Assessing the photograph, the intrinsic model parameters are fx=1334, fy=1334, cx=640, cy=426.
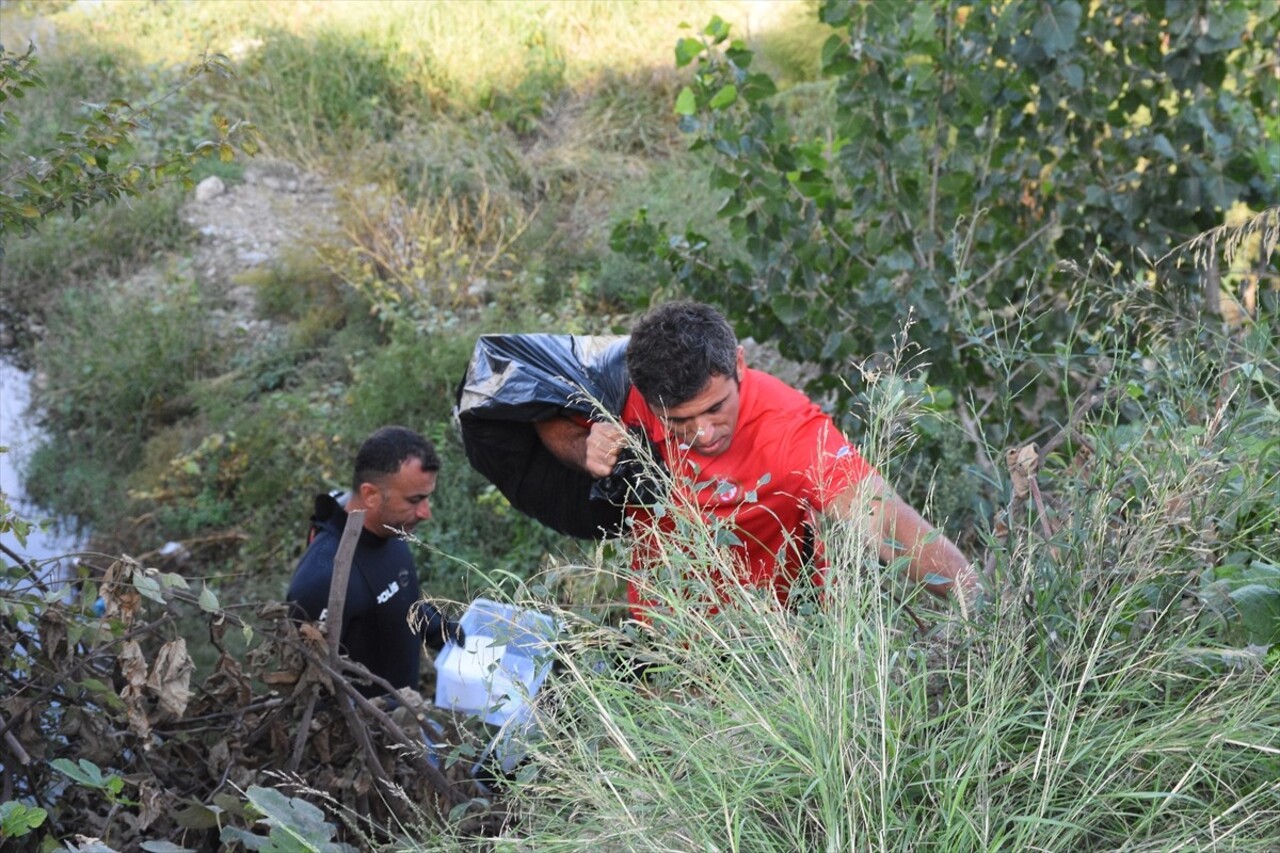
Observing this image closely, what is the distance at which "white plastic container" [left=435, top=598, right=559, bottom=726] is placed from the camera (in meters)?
1.92

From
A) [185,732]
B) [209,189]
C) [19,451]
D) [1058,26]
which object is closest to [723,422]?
[185,732]

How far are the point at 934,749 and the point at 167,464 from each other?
733 cm

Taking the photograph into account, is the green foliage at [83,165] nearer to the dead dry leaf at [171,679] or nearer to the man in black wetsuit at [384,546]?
the dead dry leaf at [171,679]

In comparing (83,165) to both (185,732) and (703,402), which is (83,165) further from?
(703,402)

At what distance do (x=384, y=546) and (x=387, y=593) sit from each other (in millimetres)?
181

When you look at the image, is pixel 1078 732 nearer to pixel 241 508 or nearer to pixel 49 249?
pixel 241 508

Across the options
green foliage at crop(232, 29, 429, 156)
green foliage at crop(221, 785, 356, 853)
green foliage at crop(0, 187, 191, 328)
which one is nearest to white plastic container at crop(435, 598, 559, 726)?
green foliage at crop(221, 785, 356, 853)

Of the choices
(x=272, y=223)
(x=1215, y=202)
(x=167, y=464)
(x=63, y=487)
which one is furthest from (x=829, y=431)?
(x=272, y=223)

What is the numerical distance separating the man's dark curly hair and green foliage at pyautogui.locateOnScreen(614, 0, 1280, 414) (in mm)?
1524

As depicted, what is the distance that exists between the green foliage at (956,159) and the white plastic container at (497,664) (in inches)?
70.2

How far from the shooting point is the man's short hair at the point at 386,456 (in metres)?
4.44

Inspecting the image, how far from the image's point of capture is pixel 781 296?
4.82 m

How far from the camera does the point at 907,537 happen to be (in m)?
2.55

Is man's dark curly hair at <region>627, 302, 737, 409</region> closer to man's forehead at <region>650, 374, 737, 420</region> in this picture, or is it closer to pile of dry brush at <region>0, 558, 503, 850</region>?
man's forehead at <region>650, 374, 737, 420</region>
